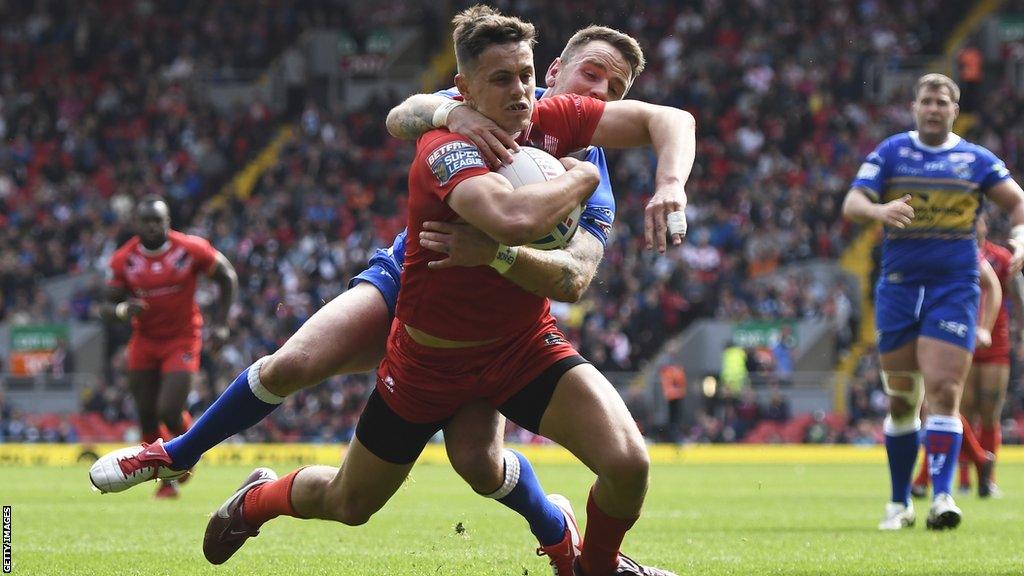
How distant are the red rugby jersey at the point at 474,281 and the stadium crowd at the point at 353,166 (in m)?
18.1

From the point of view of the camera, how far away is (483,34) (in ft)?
17.2

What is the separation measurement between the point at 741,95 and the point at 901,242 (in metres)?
21.8

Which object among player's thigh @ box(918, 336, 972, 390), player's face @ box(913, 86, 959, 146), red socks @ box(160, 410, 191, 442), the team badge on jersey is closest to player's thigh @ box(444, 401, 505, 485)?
the team badge on jersey

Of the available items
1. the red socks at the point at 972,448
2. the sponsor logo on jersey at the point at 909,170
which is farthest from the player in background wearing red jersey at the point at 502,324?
the red socks at the point at 972,448

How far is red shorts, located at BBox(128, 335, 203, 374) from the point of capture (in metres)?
13.2

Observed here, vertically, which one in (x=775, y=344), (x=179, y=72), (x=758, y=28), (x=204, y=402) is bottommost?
(x=204, y=402)

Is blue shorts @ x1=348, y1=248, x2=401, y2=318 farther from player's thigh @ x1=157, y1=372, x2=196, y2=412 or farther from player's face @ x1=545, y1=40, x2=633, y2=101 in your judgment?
player's thigh @ x1=157, y1=372, x2=196, y2=412

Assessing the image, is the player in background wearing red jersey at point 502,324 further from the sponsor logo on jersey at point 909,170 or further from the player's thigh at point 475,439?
the sponsor logo on jersey at point 909,170

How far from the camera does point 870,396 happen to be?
75.6 feet

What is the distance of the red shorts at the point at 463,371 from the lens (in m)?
5.71

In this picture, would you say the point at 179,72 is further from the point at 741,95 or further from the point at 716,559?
the point at 716,559

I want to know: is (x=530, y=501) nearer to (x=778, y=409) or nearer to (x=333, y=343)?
(x=333, y=343)

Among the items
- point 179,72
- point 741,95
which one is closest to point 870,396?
point 741,95

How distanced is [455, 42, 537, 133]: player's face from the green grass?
237 centimetres
